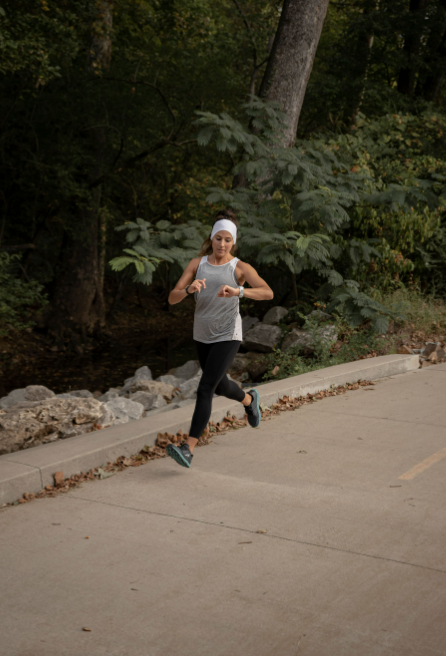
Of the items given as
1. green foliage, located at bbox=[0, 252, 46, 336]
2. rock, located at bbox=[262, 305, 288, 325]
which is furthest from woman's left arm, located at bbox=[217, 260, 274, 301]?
green foliage, located at bbox=[0, 252, 46, 336]

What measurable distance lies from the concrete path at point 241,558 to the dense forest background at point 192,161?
460cm

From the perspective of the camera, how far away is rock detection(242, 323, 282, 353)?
495 inches

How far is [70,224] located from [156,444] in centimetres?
1381

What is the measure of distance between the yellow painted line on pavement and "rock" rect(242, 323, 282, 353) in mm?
6491

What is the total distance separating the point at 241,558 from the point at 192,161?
2079 cm

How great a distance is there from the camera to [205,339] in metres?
5.80

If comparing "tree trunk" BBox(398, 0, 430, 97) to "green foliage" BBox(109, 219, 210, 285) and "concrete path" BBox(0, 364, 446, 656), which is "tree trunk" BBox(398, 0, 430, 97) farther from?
"concrete path" BBox(0, 364, 446, 656)

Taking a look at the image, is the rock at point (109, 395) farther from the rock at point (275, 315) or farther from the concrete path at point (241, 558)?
the concrete path at point (241, 558)

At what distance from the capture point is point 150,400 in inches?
398

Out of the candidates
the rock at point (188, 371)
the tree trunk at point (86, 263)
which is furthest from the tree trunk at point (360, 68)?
the rock at point (188, 371)

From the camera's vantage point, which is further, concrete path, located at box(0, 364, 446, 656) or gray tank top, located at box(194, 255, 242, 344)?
gray tank top, located at box(194, 255, 242, 344)

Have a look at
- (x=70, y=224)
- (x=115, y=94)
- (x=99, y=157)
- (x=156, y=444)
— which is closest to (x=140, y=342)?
(x=70, y=224)

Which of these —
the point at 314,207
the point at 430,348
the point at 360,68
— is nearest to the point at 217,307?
the point at 314,207

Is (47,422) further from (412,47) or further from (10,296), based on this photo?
(412,47)
